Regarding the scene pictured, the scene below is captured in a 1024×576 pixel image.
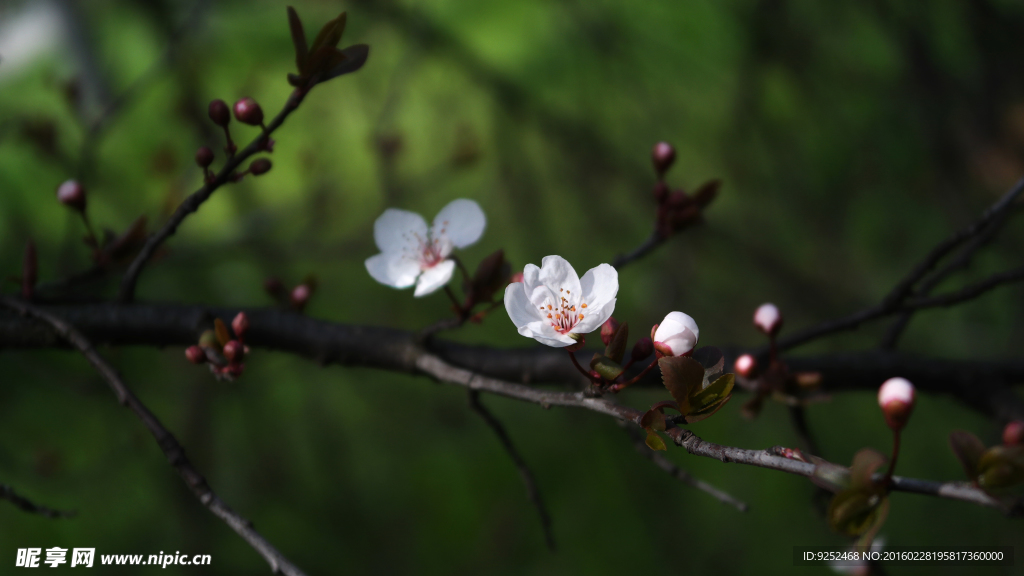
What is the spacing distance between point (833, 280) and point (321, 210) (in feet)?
7.46

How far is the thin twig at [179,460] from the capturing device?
491 mm

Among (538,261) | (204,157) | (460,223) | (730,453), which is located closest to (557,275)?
(460,223)

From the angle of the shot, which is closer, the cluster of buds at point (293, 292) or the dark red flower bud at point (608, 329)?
the dark red flower bud at point (608, 329)

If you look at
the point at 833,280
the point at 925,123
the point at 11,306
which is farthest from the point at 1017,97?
the point at 11,306

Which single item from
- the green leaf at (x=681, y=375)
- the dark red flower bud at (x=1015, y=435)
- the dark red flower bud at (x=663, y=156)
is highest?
the dark red flower bud at (x=663, y=156)

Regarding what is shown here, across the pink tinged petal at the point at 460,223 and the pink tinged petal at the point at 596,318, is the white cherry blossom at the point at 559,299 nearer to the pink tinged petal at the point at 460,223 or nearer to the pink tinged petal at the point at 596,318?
the pink tinged petal at the point at 596,318

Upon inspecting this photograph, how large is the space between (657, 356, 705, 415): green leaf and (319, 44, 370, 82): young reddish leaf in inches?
16.8

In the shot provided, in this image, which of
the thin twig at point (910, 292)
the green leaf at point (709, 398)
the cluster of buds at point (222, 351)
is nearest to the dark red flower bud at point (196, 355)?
the cluster of buds at point (222, 351)

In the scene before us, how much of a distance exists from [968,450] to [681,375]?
0.22 metres

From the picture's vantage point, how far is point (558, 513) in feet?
8.04

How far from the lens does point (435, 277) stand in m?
0.84

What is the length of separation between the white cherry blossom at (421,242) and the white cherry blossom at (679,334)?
33 cm

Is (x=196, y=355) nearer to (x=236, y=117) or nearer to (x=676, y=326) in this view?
(x=236, y=117)

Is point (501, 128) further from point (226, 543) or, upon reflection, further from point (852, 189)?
point (226, 543)
